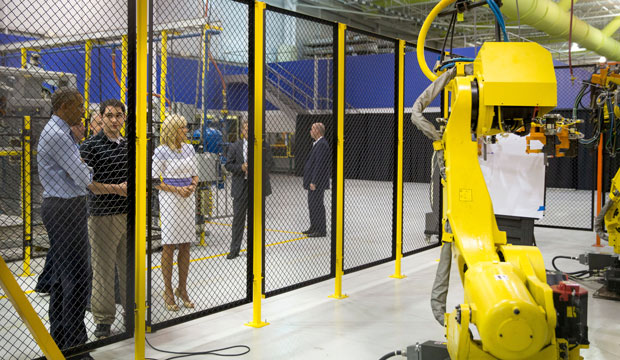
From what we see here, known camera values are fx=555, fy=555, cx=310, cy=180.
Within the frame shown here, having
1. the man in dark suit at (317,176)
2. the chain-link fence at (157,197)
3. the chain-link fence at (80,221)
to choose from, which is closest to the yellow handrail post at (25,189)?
the chain-link fence at (157,197)

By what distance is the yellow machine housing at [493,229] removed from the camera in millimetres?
2764

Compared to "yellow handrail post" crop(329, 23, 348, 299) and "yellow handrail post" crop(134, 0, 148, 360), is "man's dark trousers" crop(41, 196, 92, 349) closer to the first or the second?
"yellow handrail post" crop(134, 0, 148, 360)

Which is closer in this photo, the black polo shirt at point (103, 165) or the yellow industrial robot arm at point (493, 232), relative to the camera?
the yellow industrial robot arm at point (493, 232)

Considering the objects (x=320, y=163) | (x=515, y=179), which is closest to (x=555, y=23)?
(x=515, y=179)

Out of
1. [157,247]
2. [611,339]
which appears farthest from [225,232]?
[611,339]

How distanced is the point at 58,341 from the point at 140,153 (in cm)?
148

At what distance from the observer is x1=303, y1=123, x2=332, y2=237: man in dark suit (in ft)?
28.7

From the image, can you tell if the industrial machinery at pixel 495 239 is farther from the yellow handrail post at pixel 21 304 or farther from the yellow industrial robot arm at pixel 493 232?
the yellow handrail post at pixel 21 304

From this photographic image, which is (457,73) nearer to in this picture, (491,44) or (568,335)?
(491,44)

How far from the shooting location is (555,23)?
1274 centimetres

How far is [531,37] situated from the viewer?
71.7ft

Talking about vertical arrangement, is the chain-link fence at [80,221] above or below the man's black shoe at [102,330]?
above

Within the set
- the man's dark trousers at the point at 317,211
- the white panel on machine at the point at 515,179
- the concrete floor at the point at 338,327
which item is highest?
the white panel on machine at the point at 515,179

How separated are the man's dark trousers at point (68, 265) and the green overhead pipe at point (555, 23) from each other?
8.47 metres
